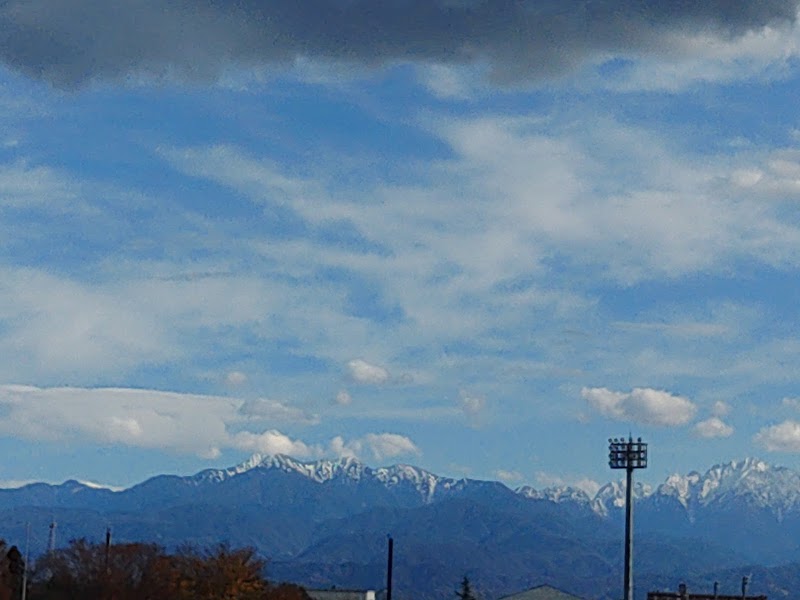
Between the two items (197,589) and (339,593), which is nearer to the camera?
(197,589)

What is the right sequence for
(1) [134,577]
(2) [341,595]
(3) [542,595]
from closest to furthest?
(1) [134,577]
(2) [341,595]
(3) [542,595]

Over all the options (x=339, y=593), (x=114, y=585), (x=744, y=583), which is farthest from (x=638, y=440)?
(x=339, y=593)

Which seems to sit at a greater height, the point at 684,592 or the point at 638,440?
the point at 638,440

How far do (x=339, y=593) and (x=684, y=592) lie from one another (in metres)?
46.2

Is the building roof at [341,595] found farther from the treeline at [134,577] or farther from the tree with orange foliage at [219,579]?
the tree with orange foliage at [219,579]

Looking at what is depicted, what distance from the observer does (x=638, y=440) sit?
113125 millimetres

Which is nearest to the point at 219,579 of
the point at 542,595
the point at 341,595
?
the point at 341,595

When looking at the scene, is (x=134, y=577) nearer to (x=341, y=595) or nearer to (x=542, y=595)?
(x=341, y=595)

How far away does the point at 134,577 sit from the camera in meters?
130

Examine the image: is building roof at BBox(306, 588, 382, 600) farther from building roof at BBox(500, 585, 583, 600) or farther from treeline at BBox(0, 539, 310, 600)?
treeline at BBox(0, 539, 310, 600)

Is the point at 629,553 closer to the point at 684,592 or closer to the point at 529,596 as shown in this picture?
the point at 684,592

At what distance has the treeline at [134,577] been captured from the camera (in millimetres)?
123188

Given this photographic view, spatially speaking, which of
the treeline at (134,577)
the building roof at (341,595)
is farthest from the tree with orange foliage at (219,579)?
the building roof at (341,595)

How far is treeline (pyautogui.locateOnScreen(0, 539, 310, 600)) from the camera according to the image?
123 metres
